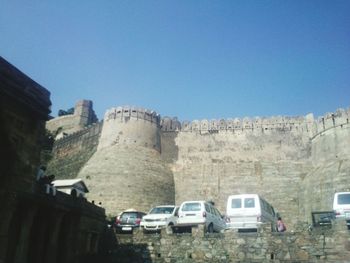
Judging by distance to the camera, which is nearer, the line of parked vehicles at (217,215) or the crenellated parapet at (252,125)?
the line of parked vehicles at (217,215)

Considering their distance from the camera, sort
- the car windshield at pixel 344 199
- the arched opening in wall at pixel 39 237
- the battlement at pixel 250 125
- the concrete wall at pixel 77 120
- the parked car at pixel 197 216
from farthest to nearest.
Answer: the concrete wall at pixel 77 120 → the battlement at pixel 250 125 → the parked car at pixel 197 216 → the car windshield at pixel 344 199 → the arched opening in wall at pixel 39 237

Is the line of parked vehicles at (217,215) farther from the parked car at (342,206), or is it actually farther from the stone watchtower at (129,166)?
the stone watchtower at (129,166)

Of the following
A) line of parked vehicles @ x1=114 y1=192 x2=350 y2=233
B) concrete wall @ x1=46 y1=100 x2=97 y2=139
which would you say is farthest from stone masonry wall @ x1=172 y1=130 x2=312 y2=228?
concrete wall @ x1=46 y1=100 x2=97 y2=139

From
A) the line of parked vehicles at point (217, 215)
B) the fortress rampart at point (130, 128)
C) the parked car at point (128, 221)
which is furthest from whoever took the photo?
the fortress rampart at point (130, 128)

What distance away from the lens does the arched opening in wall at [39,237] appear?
1133 centimetres

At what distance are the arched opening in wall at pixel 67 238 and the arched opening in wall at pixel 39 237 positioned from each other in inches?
30.2

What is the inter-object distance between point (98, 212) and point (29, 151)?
19.4 ft

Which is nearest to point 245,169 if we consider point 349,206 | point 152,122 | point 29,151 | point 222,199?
point 222,199

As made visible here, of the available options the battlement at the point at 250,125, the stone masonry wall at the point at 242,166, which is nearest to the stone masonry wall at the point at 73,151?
the battlement at the point at 250,125

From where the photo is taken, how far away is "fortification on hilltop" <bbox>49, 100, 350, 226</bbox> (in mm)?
23375

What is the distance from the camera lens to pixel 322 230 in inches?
515

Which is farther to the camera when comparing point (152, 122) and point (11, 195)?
point (152, 122)

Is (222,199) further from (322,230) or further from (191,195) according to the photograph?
(322,230)

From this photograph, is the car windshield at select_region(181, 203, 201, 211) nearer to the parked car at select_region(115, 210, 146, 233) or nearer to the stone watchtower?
the parked car at select_region(115, 210, 146, 233)
